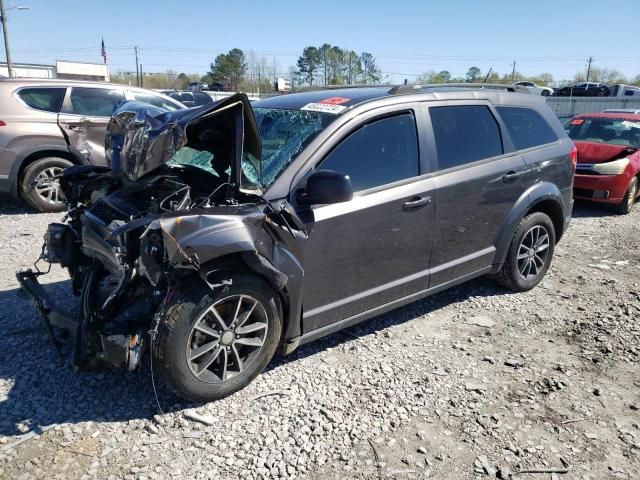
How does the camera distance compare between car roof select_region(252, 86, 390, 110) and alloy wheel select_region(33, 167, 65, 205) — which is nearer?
car roof select_region(252, 86, 390, 110)

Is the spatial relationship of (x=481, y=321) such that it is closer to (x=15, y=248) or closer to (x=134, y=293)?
(x=134, y=293)

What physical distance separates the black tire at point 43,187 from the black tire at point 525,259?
612 centimetres

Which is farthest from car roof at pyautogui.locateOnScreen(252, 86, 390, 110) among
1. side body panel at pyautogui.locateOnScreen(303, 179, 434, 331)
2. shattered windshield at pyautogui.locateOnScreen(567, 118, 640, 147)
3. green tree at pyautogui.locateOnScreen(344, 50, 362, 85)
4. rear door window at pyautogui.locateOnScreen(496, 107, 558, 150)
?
green tree at pyautogui.locateOnScreen(344, 50, 362, 85)

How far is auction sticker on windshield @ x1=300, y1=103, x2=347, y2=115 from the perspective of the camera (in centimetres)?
348

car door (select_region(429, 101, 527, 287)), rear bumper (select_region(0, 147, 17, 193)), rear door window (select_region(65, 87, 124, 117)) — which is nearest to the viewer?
car door (select_region(429, 101, 527, 287))

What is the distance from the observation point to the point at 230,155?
10.6 feet

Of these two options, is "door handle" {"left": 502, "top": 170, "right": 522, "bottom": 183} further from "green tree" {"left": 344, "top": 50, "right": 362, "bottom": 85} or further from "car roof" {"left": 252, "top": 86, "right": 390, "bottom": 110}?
"green tree" {"left": 344, "top": 50, "right": 362, "bottom": 85}

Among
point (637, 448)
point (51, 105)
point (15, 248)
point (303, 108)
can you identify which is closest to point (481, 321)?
point (637, 448)

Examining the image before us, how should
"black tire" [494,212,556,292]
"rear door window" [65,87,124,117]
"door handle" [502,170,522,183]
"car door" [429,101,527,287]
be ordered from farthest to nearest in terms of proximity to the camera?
"rear door window" [65,87,124,117] → "black tire" [494,212,556,292] → "door handle" [502,170,522,183] → "car door" [429,101,527,287]

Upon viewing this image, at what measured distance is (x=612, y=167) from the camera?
8.20 m

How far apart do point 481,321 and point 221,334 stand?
95.2 inches

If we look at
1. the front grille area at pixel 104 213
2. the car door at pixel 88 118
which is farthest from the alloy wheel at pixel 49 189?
the front grille area at pixel 104 213

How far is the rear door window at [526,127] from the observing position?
14.8ft

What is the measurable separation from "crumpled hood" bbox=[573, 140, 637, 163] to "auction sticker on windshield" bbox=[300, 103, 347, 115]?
6667 mm
